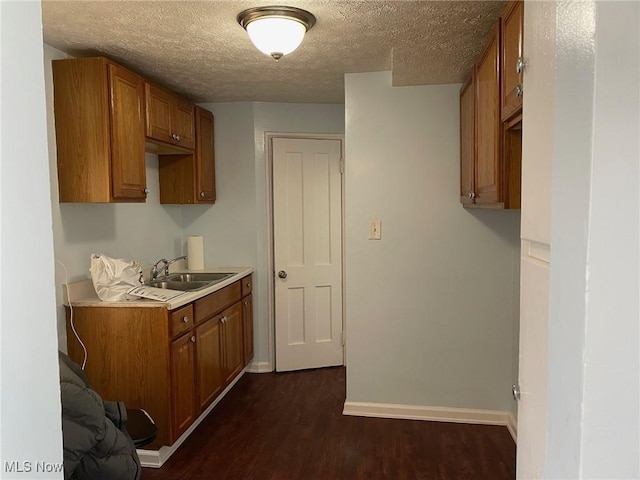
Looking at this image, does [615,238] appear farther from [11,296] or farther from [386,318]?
[386,318]

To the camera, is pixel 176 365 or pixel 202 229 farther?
pixel 202 229

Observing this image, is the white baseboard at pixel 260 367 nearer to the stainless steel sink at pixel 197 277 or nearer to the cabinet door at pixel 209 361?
the cabinet door at pixel 209 361

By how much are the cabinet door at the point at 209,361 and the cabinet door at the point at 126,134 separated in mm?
928

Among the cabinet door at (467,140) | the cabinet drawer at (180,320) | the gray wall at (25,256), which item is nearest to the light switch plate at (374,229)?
the cabinet door at (467,140)

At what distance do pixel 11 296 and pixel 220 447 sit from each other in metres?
2.47

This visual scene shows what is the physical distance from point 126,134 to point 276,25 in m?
1.11

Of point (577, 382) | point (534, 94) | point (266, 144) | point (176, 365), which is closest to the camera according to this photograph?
point (577, 382)

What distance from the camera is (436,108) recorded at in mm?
3133

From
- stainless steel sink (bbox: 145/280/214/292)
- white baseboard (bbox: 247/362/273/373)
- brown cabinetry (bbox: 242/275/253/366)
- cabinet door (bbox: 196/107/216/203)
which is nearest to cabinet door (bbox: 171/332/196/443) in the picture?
stainless steel sink (bbox: 145/280/214/292)

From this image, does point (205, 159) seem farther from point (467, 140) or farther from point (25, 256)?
point (25, 256)

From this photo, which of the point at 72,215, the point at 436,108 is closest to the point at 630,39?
the point at 436,108

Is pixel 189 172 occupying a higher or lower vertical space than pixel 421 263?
higher

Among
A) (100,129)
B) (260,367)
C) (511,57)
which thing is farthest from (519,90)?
(260,367)

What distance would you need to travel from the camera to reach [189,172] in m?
3.71
